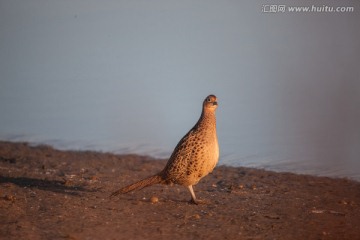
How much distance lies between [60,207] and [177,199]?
157 cm

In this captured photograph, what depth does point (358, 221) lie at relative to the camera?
23.7ft

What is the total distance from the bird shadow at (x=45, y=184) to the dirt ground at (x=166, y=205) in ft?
0.04

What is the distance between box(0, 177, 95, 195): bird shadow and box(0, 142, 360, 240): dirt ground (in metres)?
0.01

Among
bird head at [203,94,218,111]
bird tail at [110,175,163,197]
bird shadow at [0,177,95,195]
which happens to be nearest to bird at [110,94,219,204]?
bird tail at [110,175,163,197]

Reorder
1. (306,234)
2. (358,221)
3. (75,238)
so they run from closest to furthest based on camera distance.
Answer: (75,238), (306,234), (358,221)

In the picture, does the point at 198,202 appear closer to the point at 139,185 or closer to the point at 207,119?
the point at 139,185

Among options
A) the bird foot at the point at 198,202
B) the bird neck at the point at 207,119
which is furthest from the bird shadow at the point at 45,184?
the bird neck at the point at 207,119

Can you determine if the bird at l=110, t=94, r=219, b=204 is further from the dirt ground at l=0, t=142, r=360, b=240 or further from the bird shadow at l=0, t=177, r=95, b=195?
the bird shadow at l=0, t=177, r=95, b=195

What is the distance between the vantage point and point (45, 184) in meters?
8.82

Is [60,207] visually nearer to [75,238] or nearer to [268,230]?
[75,238]

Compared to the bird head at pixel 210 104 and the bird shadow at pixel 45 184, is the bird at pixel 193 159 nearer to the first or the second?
the bird head at pixel 210 104

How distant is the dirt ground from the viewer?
256 inches

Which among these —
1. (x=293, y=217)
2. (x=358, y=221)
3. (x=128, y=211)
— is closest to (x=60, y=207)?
(x=128, y=211)

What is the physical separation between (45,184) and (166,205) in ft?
6.62
